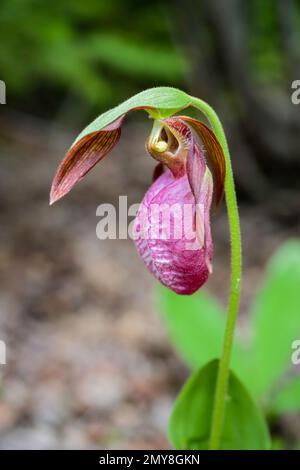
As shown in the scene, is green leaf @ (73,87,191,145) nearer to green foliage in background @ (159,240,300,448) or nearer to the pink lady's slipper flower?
the pink lady's slipper flower

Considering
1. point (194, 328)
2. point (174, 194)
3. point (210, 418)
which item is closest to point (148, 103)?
point (174, 194)

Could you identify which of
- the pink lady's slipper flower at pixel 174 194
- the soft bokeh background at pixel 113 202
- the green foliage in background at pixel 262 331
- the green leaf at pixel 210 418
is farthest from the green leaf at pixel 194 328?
the pink lady's slipper flower at pixel 174 194

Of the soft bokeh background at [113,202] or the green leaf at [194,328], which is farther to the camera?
the soft bokeh background at [113,202]

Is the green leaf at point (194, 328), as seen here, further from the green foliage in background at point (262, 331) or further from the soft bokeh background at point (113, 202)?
the soft bokeh background at point (113, 202)

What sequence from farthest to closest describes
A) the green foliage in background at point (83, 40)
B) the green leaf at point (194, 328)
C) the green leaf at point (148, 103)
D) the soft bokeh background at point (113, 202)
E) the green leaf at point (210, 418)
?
the green foliage in background at point (83, 40), the soft bokeh background at point (113, 202), the green leaf at point (194, 328), the green leaf at point (210, 418), the green leaf at point (148, 103)

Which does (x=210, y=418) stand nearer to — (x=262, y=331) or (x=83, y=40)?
(x=262, y=331)
